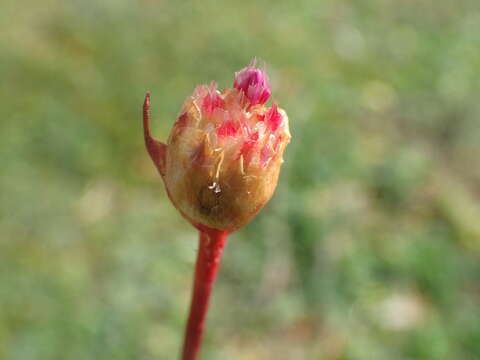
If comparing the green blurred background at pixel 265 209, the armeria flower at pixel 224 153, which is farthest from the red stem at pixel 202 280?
the green blurred background at pixel 265 209

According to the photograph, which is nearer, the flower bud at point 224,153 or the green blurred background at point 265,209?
the flower bud at point 224,153

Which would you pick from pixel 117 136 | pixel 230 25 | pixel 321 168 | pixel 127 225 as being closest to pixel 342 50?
pixel 230 25

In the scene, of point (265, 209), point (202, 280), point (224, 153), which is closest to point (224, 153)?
point (224, 153)

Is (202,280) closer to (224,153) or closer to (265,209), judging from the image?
(224,153)

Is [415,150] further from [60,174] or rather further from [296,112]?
[60,174]

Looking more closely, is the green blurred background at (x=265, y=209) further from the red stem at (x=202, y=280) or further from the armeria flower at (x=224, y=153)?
the armeria flower at (x=224, y=153)

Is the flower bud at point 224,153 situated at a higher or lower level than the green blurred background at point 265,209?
lower
